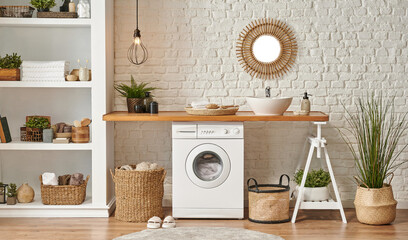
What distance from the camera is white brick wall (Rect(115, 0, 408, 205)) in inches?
207

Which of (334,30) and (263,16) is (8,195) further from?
(334,30)

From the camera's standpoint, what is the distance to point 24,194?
4.98 metres

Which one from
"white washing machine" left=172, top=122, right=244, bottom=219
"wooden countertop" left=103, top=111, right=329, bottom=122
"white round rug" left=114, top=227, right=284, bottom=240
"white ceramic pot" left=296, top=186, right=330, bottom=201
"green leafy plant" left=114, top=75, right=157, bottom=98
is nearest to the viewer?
"white round rug" left=114, top=227, right=284, bottom=240

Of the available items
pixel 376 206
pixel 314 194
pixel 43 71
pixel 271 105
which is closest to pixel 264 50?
pixel 271 105

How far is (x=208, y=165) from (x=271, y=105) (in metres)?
0.76

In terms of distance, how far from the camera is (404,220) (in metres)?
4.87

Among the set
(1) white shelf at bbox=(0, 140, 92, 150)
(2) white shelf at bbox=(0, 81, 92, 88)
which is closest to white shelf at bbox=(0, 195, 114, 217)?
(1) white shelf at bbox=(0, 140, 92, 150)

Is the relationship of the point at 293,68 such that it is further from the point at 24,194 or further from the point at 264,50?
the point at 24,194

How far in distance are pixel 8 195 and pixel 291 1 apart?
10.6ft

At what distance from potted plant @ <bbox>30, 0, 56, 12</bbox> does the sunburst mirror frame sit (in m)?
1.78

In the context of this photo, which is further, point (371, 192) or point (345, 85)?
point (345, 85)

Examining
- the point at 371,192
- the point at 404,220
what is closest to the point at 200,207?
the point at 371,192

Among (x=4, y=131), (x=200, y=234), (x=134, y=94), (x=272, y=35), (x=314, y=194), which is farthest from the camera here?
(x=272, y=35)

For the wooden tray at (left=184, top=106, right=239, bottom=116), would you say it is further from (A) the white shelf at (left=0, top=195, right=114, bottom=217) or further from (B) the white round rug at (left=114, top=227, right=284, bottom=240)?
(A) the white shelf at (left=0, top=195, right=114, bottom=217)
